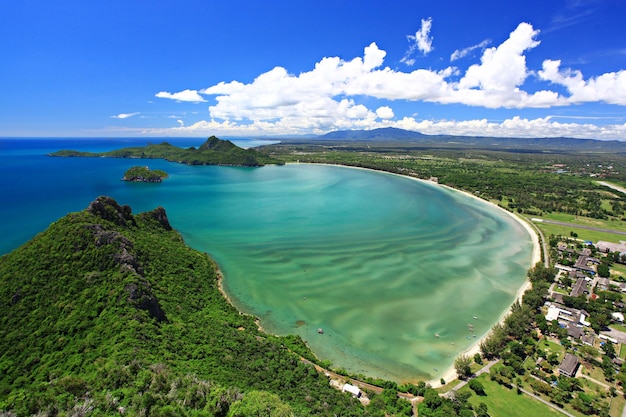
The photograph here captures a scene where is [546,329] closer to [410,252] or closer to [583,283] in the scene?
[583,283]

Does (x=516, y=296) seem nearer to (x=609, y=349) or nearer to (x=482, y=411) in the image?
(x=609, y=349)

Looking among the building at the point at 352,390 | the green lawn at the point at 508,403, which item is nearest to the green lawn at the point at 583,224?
the green lawn at the point at 508,403

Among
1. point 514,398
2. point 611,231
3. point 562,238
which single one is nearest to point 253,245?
point 514,398

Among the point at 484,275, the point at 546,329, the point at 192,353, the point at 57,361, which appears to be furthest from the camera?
the point at 484,275

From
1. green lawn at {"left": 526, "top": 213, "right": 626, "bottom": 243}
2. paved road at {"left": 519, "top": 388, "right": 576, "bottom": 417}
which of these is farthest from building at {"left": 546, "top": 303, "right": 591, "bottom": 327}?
green lawn at {"left": 526, "top": 213, "right": 626, "bottom": 243}

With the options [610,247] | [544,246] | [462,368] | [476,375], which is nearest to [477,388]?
[462,368]

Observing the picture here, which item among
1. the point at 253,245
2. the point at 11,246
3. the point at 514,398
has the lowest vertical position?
the point at 514,398

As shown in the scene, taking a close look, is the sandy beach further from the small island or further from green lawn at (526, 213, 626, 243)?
the small island
